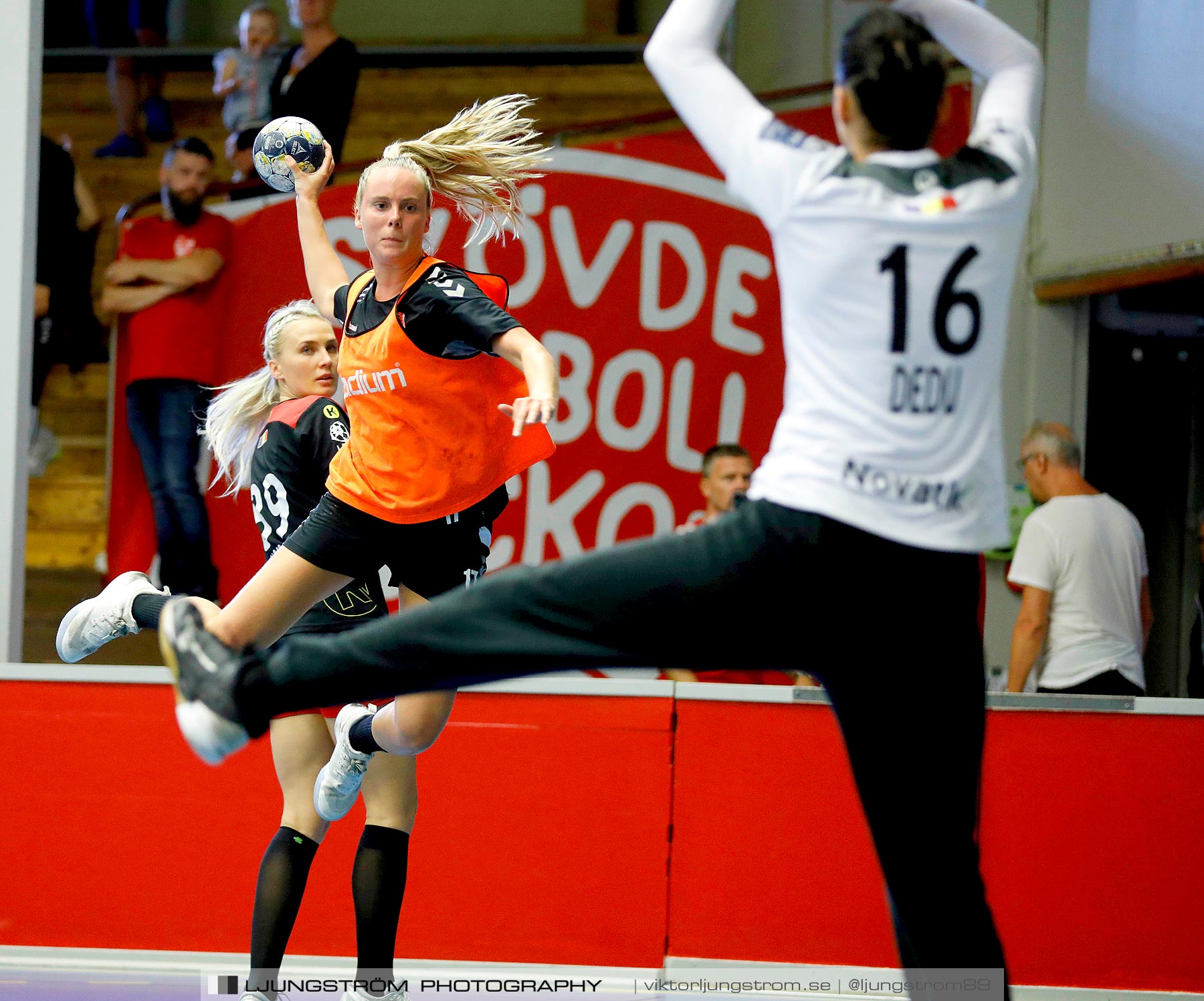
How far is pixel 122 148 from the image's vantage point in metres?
7.95

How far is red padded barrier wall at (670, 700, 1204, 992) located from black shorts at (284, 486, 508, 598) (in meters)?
1.32

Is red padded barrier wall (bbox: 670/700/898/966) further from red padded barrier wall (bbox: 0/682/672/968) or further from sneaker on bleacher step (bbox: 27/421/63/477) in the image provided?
sneaker on bleacher step (bbox: 27/421/63/477)

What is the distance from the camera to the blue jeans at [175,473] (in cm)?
543

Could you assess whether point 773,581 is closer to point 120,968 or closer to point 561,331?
point 120,968

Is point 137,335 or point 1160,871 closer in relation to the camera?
point 1160,871

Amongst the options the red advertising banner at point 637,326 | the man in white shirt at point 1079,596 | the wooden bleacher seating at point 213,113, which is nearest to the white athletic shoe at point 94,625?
the red advertising banner at point 637,326

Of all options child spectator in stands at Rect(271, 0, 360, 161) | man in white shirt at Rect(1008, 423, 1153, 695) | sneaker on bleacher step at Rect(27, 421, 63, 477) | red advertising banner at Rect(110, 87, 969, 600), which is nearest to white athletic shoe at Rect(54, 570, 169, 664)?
red advertising banner at Rect(110, 87, 969, 600)

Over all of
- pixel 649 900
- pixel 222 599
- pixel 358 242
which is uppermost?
pixel 358 242

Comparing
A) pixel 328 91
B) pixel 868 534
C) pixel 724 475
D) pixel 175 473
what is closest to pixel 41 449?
pixel 175 473

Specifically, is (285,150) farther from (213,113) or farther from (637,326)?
(213,113)

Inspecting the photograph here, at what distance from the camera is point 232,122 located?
6.71 meters

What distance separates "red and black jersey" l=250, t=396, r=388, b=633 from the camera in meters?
3.47

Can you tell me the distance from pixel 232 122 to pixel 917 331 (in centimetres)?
542

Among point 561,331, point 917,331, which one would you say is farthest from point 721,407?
point 917,331
